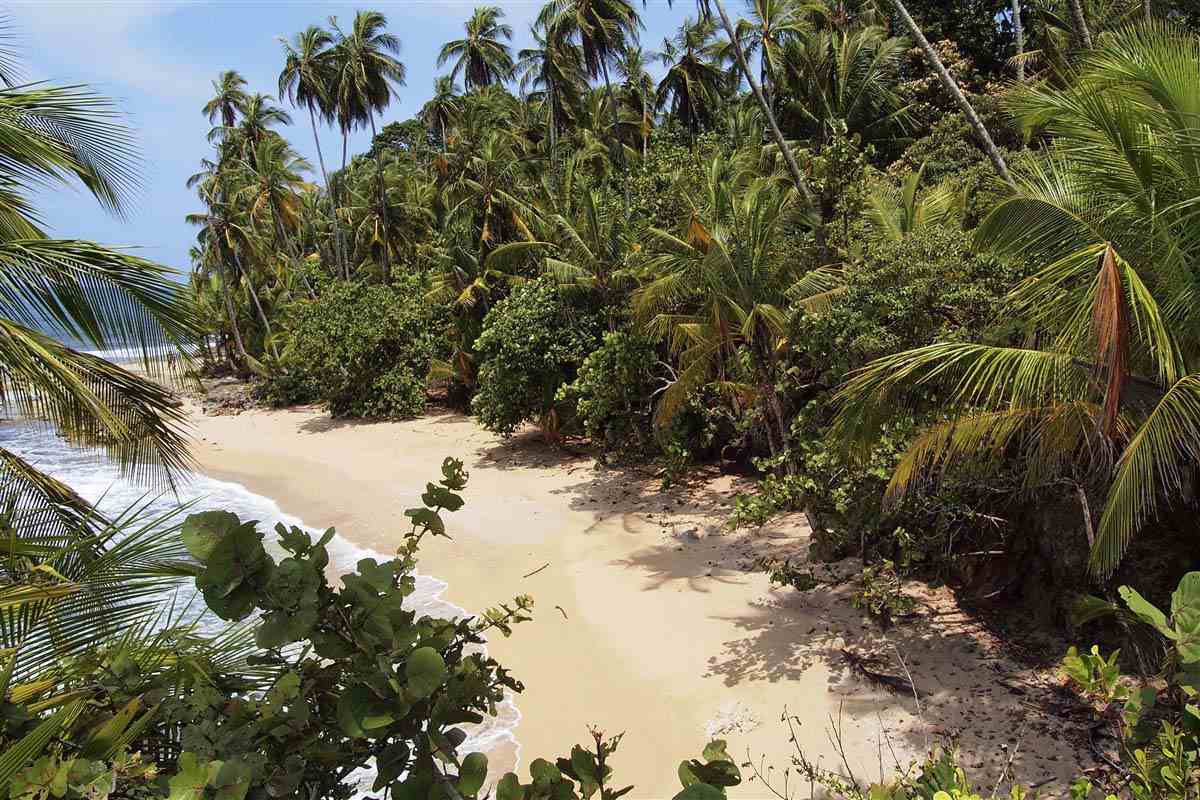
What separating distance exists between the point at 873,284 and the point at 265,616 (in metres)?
7.96

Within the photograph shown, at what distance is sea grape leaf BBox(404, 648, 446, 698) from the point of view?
1648 millimetres

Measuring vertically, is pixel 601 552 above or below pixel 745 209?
below

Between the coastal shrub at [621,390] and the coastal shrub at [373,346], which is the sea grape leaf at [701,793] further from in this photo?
the coastal shrub at [373,346]

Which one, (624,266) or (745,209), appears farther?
(624,266)

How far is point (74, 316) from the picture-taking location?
4.53m

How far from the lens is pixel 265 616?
66.1 inches

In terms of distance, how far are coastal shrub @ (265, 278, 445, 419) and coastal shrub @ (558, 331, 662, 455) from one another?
30.4 feet

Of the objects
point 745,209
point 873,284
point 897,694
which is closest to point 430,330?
point 745,209

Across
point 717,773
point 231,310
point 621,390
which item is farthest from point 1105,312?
point 231,310

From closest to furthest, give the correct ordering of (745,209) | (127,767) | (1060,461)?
(127,767), (1060,461), (745,209)

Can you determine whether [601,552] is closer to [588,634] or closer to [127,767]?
[588,634]

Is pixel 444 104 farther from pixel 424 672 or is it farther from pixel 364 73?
pixel 424 672

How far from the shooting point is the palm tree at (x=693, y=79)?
27.4 m

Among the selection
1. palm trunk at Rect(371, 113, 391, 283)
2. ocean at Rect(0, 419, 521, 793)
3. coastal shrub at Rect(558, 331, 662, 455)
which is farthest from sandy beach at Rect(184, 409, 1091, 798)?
palm trunk at Rect(371, 113, 391, 283)
